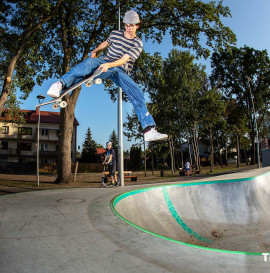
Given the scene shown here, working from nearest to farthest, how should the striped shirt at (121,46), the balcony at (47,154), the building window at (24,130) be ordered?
the striped shirt at (121,46) → the balcony at (47,154) → the building window at (24,130)

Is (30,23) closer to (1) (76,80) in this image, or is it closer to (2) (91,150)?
(1) (76,80)

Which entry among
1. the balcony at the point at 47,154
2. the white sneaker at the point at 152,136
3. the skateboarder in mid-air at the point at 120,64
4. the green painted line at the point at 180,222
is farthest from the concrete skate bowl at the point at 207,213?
the balcony at the point at 47,154

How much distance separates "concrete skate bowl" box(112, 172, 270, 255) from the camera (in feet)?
14.7

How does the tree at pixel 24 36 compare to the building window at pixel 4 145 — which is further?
the building window at pixel 4 145

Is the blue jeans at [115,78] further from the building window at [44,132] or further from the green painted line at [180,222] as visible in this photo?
the building window at [44,132]

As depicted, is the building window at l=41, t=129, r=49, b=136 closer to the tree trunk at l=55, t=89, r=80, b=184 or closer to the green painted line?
the tree trunk at l=55, t=89, r=80, b=184

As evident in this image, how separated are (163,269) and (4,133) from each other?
149ft

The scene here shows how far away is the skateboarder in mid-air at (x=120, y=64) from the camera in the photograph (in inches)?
169

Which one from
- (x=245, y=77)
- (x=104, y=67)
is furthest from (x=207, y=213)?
(x=245, y=77)

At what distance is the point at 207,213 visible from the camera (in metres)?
5.93

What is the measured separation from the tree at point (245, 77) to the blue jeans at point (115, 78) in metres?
30.0

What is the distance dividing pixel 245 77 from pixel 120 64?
33.2 meters

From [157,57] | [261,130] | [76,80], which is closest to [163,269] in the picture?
[76,80]

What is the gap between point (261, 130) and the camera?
44.5m
